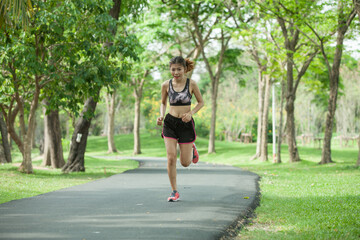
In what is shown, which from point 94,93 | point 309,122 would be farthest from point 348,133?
point 94,93

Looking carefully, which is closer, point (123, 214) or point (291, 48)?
Result: point (123, 214)

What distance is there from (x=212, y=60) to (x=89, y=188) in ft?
72.8

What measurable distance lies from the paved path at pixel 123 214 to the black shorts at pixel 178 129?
1.09 meters

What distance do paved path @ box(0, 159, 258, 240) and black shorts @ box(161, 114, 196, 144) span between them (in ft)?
3.57

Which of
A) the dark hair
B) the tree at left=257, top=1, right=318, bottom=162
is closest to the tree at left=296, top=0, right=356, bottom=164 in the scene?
the tree at left=257, top=1, right=318, bottom=162

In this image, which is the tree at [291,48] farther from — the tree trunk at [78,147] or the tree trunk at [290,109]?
the tree trunk at [78,147]

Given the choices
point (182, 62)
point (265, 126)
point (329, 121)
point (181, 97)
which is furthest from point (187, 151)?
point (265, 126)

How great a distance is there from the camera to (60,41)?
44.2 ft

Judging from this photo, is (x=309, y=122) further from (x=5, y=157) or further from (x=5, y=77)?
(x=5, y=77)

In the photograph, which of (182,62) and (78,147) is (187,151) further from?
(78,147)

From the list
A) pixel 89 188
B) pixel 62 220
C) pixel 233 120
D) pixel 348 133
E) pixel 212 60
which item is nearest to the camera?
pixel 62 220

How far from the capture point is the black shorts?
7512mm

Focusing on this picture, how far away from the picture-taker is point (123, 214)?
6473 mm

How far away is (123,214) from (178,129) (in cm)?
178
